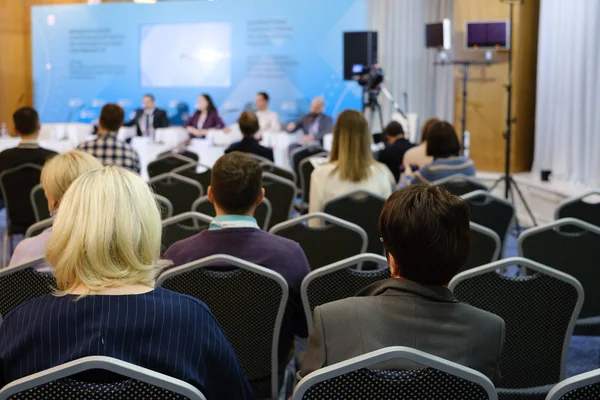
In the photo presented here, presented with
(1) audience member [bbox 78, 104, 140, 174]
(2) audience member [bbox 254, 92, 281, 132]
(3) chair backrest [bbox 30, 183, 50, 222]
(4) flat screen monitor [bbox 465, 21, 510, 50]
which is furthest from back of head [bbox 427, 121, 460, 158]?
(2) audience member [bbox 254, 92, 281, 132]

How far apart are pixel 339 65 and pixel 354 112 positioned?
7298 millimetres

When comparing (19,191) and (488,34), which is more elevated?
(488,34)

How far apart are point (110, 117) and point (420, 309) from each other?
466 centimetres

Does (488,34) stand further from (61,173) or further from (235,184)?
(61,173)

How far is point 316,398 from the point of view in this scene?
5.03 feet

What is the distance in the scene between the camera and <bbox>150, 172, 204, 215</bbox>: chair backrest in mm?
5180

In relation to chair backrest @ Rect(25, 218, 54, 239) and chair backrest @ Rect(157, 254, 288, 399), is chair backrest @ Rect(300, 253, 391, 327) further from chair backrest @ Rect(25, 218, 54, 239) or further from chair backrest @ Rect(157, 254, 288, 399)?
chair backrest @ Rect(25, 218, 54, 239)

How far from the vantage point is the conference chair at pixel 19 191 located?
5.58 metres

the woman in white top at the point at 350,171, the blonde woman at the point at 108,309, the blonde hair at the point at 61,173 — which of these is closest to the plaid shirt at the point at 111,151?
the woman in white top at the point at 350,171

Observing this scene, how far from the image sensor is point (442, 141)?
5.46 m

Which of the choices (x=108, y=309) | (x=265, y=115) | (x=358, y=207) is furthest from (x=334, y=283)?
(x=265, y=115)

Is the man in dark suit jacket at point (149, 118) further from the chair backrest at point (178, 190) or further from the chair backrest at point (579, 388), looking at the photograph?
the chair backrest at point (579, 388)

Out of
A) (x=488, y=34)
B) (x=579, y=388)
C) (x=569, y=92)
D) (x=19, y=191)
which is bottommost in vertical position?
(x=19, y=191)

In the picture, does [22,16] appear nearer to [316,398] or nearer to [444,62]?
[444,62]
